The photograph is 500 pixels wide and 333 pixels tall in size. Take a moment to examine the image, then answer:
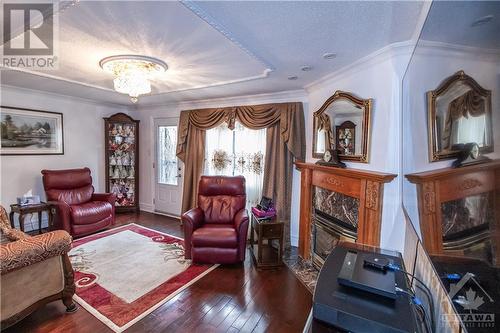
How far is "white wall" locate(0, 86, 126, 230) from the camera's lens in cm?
379

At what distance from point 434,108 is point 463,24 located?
311mm

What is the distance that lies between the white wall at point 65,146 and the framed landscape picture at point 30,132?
8 cm

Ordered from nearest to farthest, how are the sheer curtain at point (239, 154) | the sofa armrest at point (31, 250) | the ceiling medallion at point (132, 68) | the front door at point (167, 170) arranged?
1. the sofa armrest at point (31, 250)
2. the ceiling medallion at point (132, 68)
3. the sheer curtain at point (239, 154)
4. the front door at point (167, 170)

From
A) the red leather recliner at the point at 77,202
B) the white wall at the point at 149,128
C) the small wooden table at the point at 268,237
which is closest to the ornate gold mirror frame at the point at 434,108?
the small wooden table at the point at 268,237

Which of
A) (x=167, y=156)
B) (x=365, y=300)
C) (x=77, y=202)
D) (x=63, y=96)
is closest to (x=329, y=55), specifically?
(x=365, y=300)

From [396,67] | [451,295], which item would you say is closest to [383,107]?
[396,67]

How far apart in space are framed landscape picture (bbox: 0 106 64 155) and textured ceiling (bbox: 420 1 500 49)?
17.1 ft

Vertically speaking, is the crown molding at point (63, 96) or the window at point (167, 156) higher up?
the crown molding at point (63, 96)

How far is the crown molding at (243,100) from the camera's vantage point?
3.55 metres

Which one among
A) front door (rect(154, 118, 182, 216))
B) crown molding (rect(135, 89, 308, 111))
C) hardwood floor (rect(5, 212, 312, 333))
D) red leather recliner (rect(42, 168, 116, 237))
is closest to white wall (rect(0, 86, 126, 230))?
red leather recliner (rect(42, 168, 116, 237))

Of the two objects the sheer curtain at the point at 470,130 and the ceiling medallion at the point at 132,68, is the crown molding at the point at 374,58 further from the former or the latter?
the ceiling medallion at the point at 132,68

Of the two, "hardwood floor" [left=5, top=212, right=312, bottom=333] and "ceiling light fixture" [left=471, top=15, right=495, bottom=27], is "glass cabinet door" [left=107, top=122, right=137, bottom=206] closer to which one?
"hardwood floor" [left=5, top=212, right=312, bottom=333]

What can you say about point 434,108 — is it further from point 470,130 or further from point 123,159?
point 123,159

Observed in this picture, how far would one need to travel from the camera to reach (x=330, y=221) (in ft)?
9.14
